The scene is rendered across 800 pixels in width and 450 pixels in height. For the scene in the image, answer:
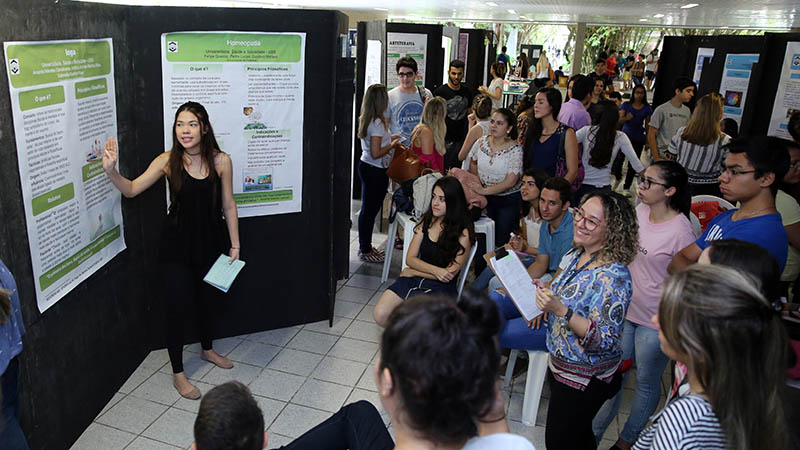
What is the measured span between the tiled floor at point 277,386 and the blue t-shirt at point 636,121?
526 cm

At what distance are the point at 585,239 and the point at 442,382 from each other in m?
1.46

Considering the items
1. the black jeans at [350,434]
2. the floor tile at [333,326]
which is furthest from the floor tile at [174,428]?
the black jeans at [350,434]

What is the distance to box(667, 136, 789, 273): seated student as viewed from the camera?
8.99ft

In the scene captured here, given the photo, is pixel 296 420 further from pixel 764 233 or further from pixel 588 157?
pixel 588 157

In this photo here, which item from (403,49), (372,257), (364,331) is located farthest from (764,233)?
(403,49)

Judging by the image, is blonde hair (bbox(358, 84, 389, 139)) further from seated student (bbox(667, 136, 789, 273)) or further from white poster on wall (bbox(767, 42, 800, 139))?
white poster on wall (bbox(767, 42, 800, 139))

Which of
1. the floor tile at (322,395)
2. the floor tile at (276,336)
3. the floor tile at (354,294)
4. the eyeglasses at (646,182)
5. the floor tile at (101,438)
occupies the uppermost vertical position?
the eyeglasses at (646,182)

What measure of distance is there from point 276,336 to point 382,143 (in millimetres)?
2203

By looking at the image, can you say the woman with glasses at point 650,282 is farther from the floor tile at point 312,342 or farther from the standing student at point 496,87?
the standing student at point 496,87

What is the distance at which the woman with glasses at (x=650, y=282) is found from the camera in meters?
2.90

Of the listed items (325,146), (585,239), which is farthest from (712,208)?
(325,146)

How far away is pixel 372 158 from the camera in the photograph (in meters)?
5.62

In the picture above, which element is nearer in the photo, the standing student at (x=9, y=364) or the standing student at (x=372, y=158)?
the standing student at (x=9, y=364)

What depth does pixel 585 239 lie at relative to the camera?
243 cm
